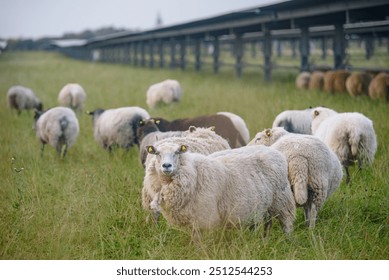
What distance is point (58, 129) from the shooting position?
26.8 ft

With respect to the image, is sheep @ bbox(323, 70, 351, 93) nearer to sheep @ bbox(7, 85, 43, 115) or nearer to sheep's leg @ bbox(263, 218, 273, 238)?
sheep @ bbox(7, 85, 43, 115)

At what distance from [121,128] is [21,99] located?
16.2ft

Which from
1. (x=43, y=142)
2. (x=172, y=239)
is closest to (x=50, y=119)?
(x=43, y=142)

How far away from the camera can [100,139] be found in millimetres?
8703

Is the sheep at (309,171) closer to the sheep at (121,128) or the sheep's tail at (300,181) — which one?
the sheep's tail at (300,181)

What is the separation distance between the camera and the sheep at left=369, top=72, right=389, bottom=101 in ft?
36.9

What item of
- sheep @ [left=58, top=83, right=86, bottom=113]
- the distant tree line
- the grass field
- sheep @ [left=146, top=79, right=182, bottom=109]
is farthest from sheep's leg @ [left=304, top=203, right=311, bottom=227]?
sheep @ [left=146, top=79, right=182, bottom=109]

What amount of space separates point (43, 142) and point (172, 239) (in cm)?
516

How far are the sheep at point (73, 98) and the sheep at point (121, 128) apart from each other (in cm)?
341

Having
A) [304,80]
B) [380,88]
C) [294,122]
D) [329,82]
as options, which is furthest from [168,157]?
[304,80]

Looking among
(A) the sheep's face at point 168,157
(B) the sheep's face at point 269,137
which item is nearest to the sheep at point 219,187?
(A) the sheep's face at point 168,157

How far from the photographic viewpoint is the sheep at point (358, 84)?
12.2 metres

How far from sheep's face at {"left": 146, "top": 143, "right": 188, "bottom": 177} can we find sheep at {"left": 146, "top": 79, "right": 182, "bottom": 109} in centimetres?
896
